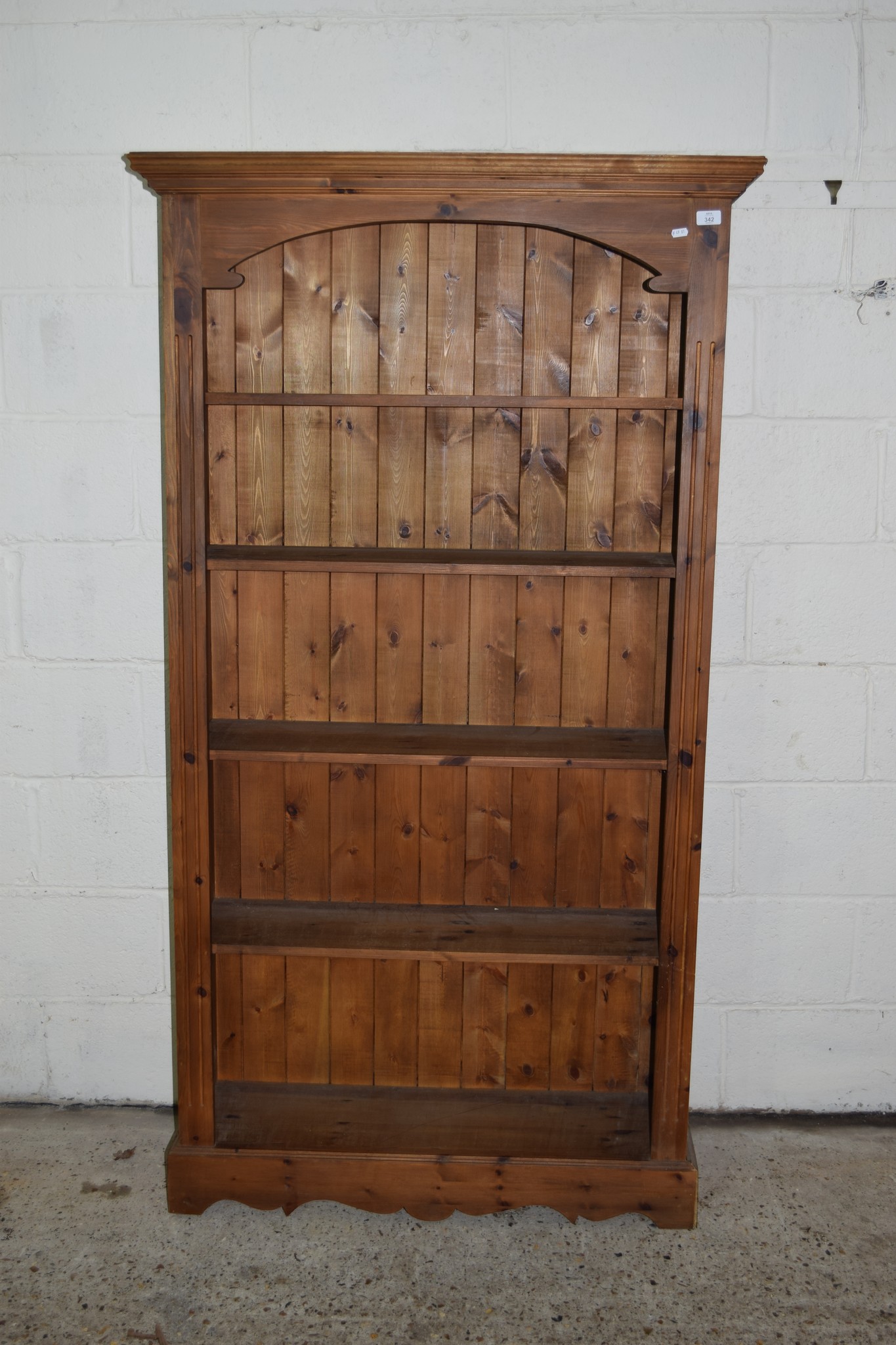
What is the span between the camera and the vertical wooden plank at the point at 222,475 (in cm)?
234

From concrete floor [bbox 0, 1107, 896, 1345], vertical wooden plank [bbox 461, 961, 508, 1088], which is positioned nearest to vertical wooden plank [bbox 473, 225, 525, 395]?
vertical wooden plank [bbox 461, 961, 508, 1088]

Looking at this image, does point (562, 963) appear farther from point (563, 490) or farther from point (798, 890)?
point (563, 490)

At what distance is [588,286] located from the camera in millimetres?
2279

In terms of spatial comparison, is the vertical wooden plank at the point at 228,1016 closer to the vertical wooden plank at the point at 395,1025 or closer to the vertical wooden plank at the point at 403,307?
the vertical wooden plank at the point at 395,1025

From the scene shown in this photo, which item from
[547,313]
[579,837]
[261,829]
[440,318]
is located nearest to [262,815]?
[261,829]

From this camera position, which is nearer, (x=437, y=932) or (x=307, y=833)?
(x=437, y=932)

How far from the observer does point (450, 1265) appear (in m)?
2.20

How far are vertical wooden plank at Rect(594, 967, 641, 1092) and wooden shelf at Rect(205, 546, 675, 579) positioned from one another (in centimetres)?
95

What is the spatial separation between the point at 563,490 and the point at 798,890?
3.67 ft

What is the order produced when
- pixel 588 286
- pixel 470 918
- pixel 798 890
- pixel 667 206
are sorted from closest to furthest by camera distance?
pixel 667 206 → pixel 588 286 → pixel 470 918 → pixel 798 890

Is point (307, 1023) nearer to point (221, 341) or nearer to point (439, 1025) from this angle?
point (439, 1025)

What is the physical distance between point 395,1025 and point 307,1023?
0.21 m

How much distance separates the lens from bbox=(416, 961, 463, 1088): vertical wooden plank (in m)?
2.52

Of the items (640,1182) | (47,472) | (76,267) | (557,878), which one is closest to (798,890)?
(557,878)
